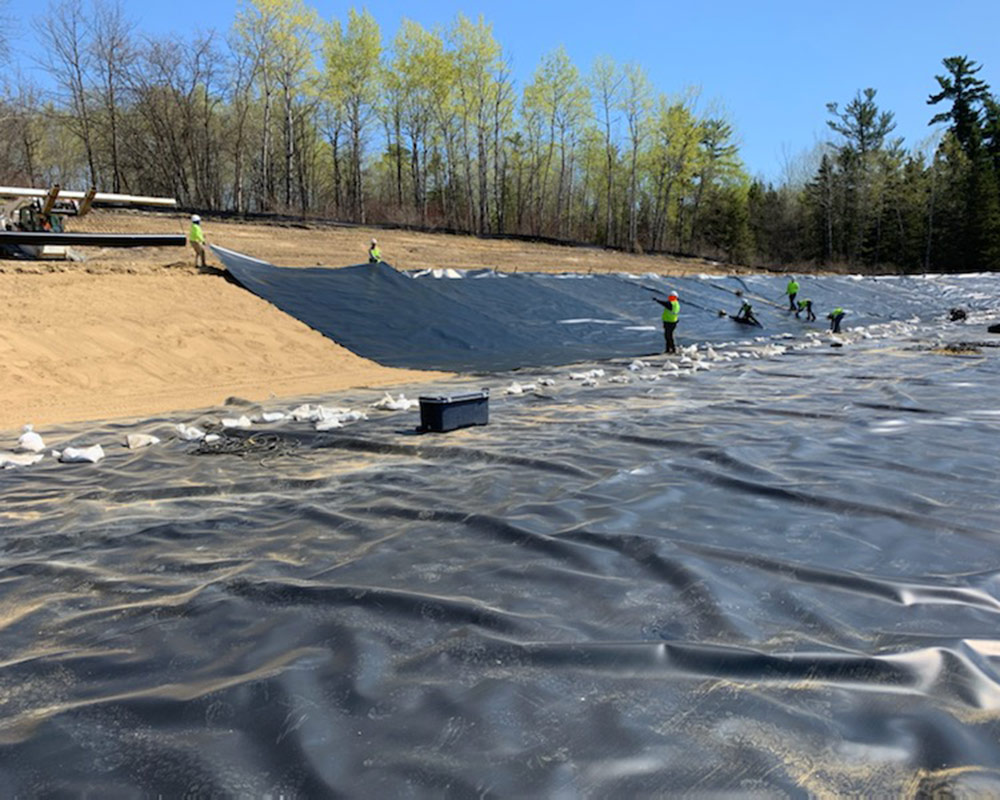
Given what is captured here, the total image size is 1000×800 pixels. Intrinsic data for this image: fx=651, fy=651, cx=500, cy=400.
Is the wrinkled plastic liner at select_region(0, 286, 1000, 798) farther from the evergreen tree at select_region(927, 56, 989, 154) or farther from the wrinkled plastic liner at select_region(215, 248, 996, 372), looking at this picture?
the evergreen tree at select_region(927, 56, 989, 154)

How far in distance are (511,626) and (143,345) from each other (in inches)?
413

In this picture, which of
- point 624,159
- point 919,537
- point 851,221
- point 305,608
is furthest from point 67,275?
point 851,221

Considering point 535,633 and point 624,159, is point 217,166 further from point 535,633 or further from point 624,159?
point 535,633

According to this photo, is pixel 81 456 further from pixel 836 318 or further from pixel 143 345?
pixel 836 318

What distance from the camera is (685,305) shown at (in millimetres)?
18141

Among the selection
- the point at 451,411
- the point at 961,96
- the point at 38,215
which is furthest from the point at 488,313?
the point at 961,96

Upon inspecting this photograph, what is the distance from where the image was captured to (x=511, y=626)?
7.42 feet

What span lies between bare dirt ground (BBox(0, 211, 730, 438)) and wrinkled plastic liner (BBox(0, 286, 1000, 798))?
13.8 feet

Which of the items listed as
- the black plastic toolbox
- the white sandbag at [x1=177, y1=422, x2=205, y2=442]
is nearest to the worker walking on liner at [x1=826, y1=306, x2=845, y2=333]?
the black plastic toolbox

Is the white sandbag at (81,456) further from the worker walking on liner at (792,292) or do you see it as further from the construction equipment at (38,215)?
the worker walking on liner at (792,292)

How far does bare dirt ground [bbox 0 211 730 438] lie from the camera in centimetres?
891

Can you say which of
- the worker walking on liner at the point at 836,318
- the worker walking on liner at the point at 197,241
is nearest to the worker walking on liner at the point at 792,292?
the worker walking on liner at the point at 836,318

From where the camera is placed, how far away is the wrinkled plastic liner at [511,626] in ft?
5.26

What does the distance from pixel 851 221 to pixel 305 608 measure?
54209 millimetres
